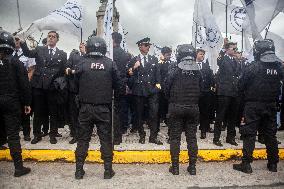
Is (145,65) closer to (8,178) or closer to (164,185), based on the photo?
(164,185)

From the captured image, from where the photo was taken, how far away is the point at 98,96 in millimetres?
5309

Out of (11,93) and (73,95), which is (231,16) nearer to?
(73,95)

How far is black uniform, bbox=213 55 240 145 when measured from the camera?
23.6 feet

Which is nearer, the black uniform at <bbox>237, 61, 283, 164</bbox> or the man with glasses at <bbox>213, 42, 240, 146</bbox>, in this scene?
the black uniform at <bbox>237, 61, 283, 164</bbox>

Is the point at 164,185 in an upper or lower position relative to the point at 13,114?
lower

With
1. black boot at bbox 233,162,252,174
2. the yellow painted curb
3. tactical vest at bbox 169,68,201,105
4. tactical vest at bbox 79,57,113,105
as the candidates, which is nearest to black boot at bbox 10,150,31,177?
the yellow painted curb

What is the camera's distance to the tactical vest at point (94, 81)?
529 cm

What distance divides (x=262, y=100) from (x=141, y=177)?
2593mm

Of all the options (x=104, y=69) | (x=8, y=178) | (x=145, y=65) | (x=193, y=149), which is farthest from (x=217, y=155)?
(x=8, y=178)

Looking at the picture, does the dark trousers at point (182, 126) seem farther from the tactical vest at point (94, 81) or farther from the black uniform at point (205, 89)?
the black uniform at point (205, 89)

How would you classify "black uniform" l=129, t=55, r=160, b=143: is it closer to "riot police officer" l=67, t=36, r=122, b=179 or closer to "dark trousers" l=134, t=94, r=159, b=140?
"dark trousers" l=134, t=94, r=159, b=140

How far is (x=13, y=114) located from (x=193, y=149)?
3.15m

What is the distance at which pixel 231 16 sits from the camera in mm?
10352

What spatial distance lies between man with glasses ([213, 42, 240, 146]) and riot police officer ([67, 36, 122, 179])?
2930 mm
